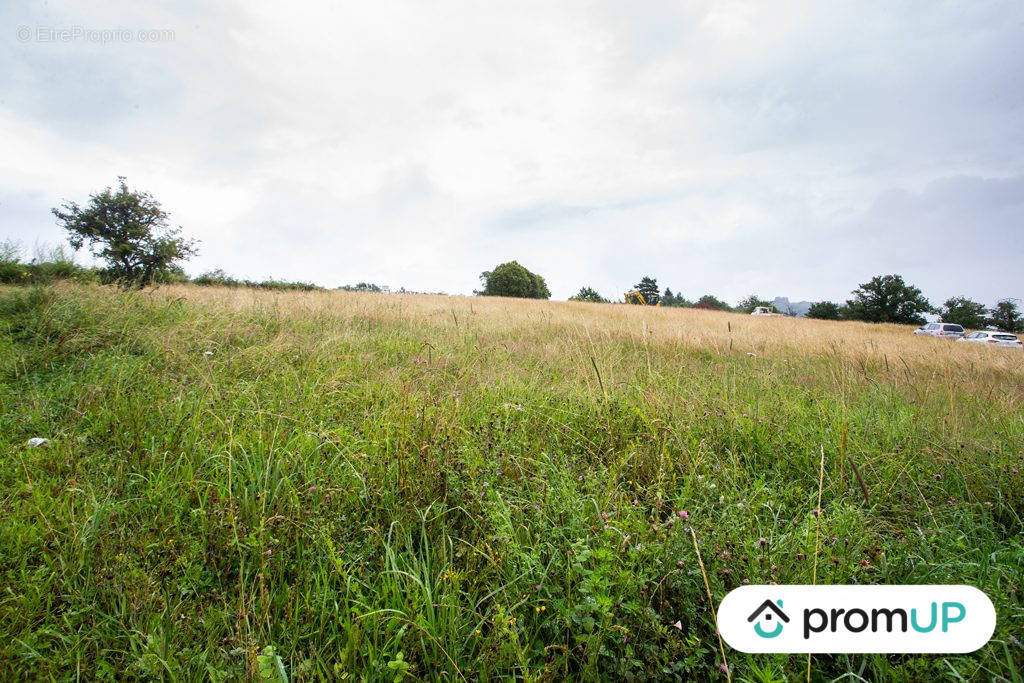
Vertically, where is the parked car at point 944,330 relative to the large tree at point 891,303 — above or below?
below

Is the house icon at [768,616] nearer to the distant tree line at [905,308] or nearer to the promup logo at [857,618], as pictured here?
the promup logo at [857,618]

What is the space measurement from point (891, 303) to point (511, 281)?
47.6 metres

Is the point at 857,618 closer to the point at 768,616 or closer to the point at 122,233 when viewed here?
the point at 768,616

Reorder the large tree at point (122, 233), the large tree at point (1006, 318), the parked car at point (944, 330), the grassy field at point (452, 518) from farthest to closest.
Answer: the large tree at point (1006, 318) → the parked car at point (944, 330) → the large tree at point (122, 233) → the grassy field at point (452, 518)

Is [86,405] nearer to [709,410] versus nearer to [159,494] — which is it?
[159,494]

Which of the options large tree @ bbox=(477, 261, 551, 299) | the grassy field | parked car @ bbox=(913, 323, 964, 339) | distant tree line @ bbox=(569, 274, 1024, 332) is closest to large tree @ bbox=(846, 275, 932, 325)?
distant tree line @ bbox=(569, 274, 1024, 332)

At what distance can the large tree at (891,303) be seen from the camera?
146 ft

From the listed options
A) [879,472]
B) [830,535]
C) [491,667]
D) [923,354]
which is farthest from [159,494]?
[923,354]

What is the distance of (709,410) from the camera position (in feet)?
10.2

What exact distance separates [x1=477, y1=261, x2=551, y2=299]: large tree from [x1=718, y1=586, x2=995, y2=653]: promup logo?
48723mm

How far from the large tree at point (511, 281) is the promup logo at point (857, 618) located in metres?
48.7

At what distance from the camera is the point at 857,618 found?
133cm

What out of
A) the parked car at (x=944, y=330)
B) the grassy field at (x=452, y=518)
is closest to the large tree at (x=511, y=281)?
the parked car at (x=944, y=330)

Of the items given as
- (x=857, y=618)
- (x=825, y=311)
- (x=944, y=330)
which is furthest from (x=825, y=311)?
(x=857, y=618)
